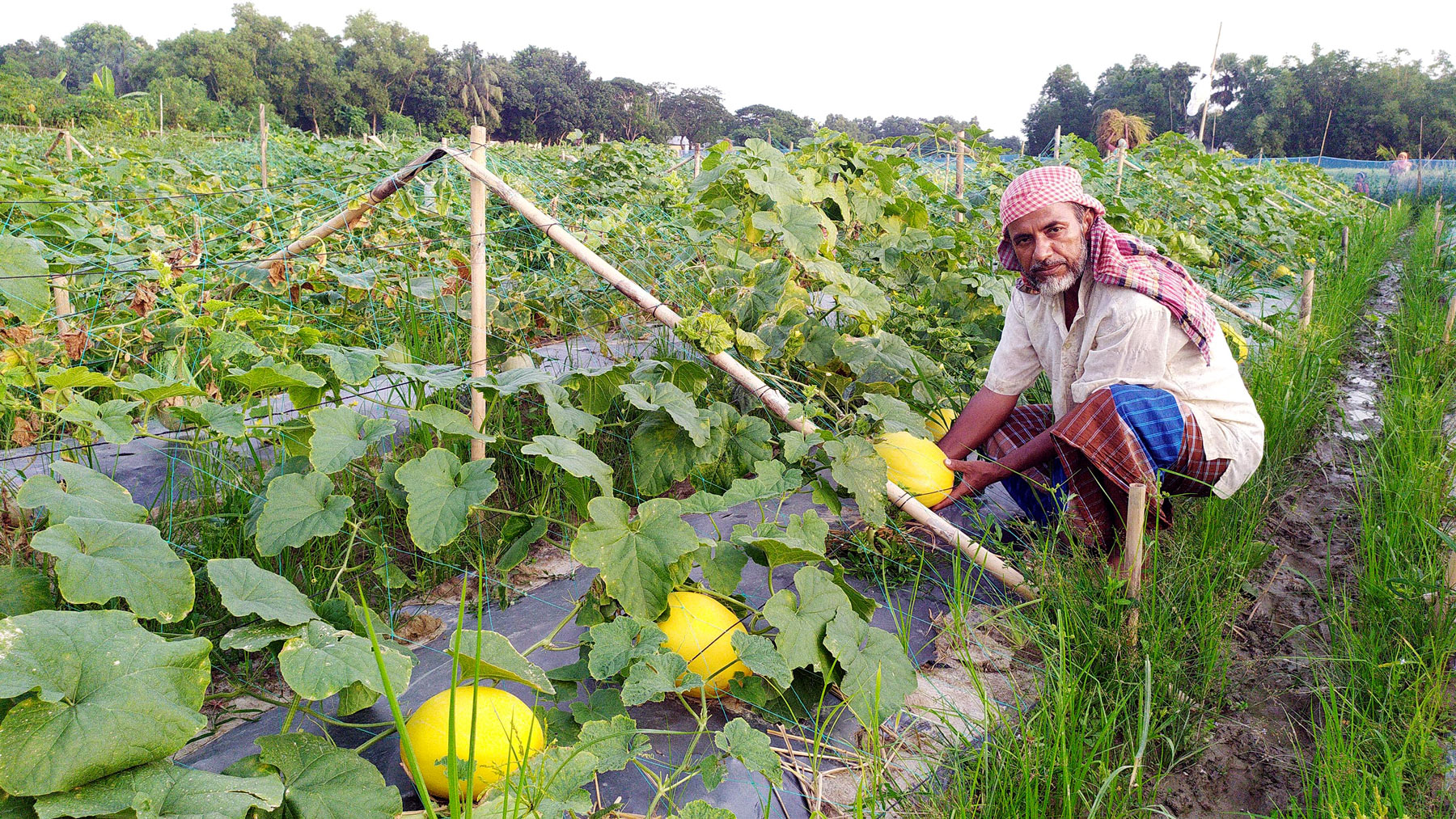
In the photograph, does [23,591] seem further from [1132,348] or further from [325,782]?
[1132,348]

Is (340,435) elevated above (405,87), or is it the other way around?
(405,87)

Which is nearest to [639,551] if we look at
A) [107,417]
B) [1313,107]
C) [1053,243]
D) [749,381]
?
[749,381]

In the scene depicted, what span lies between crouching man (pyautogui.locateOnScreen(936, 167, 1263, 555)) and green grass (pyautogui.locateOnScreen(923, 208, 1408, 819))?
6.1 inches

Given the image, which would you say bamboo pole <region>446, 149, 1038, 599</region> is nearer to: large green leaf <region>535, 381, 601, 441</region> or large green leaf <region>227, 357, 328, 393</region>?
large green leaf <region>535, 381, 601, 441</region>

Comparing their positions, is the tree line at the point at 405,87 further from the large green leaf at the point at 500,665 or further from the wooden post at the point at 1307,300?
the large green leaf at the point at 500,665

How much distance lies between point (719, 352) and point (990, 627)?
37.6 inches

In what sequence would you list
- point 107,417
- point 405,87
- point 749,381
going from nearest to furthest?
point 107,417
point 749,381
point 405,87

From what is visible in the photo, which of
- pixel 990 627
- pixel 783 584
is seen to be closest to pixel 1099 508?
pixel 990 627

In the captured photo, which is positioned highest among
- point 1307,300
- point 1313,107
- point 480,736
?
point 1313,107

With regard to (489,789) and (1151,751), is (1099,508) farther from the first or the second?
(489,789)

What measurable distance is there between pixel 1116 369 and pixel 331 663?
6.61 ft

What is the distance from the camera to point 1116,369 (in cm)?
240

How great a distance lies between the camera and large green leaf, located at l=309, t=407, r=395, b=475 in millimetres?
1715

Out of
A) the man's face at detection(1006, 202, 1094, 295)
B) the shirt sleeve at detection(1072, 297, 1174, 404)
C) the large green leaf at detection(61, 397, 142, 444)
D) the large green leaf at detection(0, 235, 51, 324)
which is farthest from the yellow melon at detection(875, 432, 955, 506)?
the large green leaf at detection(0, 235, 51, 324)
